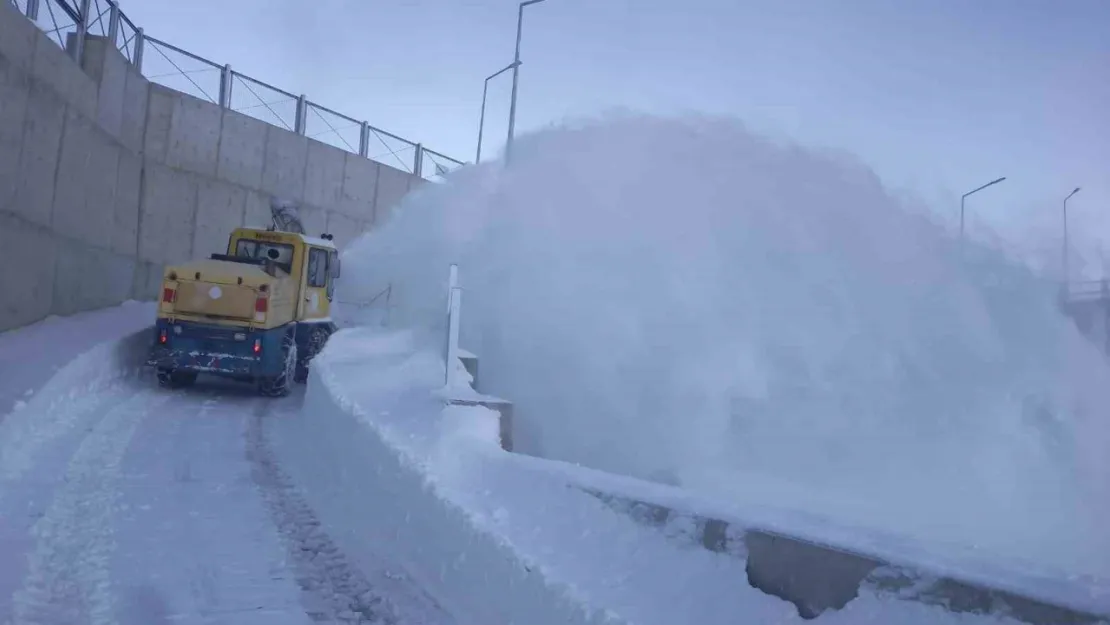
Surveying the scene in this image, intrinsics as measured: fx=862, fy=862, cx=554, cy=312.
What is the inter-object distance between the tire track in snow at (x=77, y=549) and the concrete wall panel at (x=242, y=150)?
52.4 feet

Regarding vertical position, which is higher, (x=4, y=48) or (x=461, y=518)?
(x=4, y=48)

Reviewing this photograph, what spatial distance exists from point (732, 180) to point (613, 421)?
19.2 ft

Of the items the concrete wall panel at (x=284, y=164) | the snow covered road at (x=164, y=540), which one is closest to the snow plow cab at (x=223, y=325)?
the snow covered road at (x=164, y=540)

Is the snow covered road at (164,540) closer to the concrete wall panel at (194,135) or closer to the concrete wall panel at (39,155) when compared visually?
the concrete wall panel at (39,155)

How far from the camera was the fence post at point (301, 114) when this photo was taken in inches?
1027

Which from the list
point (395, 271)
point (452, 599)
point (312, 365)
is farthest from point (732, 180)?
point (452, 599)

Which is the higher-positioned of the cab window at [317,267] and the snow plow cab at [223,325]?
the cab window at [317,267]

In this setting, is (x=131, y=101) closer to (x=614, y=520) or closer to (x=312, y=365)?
(x=312, y=365)

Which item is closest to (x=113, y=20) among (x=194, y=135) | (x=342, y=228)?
(x=194, y=135)

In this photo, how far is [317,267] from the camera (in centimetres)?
1543

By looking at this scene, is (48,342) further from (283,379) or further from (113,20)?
(113,20)

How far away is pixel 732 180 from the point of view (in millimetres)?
16906

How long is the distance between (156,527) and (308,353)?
9241 millimetres

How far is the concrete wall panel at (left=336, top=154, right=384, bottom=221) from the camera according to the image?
27953mm
